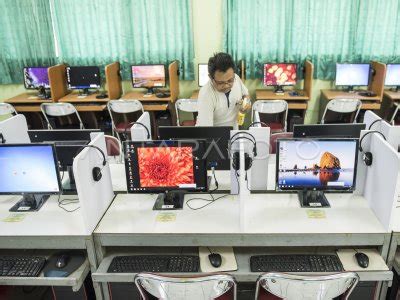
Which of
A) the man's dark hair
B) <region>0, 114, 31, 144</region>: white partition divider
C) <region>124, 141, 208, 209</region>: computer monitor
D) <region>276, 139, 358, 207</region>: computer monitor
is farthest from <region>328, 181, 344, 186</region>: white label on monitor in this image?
<region>0, 114, 31, 144</region>: white partition divider

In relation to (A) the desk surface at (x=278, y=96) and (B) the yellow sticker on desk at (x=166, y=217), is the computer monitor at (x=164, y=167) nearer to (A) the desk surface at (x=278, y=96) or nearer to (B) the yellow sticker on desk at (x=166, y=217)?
(B) the yellow sticker on desk at (x=166, y=217)

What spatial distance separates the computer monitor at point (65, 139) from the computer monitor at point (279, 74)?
3.09 metres

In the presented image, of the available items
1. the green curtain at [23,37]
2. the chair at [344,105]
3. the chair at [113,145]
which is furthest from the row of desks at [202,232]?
the green curtain at [23,37]

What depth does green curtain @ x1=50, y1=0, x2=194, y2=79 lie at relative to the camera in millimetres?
4801

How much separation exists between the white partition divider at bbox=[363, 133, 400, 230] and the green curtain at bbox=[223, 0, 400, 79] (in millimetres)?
3128

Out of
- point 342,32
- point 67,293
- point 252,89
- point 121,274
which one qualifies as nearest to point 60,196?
point 67,293

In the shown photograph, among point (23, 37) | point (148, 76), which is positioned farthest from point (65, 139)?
point (23, 37)

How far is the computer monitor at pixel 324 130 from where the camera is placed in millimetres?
2250

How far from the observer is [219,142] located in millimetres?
2141

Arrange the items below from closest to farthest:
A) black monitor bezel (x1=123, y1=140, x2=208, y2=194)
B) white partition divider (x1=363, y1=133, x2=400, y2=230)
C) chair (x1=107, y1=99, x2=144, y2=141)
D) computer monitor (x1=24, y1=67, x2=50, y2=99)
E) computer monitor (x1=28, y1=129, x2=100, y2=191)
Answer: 1. white partition divider (x1=363, y1=133, x2=400, y2=230)
2. black monitor bezel (x1=123, y1=140, x2=208, y2=194)
3. computer monitor (x1=28, y1=129, x2=100, y2=191)
4. chair (x1=107, y1=99, x2=144, y2=141)
5. computer monitor (x1=24, y1=67, x2=50, y2=99)

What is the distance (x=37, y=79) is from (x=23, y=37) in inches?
22.8

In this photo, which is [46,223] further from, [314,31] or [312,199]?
[314,31]

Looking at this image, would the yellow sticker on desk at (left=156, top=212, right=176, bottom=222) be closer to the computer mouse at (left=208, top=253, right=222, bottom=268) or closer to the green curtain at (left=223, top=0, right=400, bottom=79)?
the computer mouse at (left=208, top=253, right=222, bottom=268)

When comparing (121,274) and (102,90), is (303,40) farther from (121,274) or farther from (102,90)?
(121,274)
